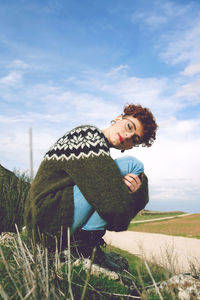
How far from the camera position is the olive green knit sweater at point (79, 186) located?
7.38 ft

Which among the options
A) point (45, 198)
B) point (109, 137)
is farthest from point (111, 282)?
point (109, 137)

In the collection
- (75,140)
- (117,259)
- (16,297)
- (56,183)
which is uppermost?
(75,140)

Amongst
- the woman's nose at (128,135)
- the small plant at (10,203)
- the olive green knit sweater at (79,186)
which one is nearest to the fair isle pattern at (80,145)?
the olive green knit sweater at (79,186)

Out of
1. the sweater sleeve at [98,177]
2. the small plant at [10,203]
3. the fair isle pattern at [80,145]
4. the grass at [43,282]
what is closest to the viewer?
the grass at [43,282]

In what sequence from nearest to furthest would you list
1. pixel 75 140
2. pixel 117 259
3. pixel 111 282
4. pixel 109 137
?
pixel 111 282
pixel 75 140
pixel 109 137
pixel 117 259

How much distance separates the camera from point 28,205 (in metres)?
2.67

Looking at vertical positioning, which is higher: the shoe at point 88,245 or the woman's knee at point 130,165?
the woman's knee at point 130,165

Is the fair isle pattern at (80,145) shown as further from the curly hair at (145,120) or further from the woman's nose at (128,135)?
the curly hair at (145,120)

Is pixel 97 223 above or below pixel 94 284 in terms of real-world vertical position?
above

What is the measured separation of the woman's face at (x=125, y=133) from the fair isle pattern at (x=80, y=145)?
251mm

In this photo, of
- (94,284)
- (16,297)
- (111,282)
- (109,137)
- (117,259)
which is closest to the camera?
(16,297)

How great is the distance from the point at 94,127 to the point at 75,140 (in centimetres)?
26

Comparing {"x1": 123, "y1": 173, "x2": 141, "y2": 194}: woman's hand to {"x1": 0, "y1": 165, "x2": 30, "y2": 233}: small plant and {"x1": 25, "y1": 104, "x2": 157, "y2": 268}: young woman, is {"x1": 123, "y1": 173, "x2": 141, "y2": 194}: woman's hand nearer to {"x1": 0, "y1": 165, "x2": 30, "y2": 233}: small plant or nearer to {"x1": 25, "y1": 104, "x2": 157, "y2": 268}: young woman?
{"x1": 25, "y1": 104, "x2": 157, "y2": 268}: young woman

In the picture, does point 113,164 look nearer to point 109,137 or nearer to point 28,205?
point 109,137
